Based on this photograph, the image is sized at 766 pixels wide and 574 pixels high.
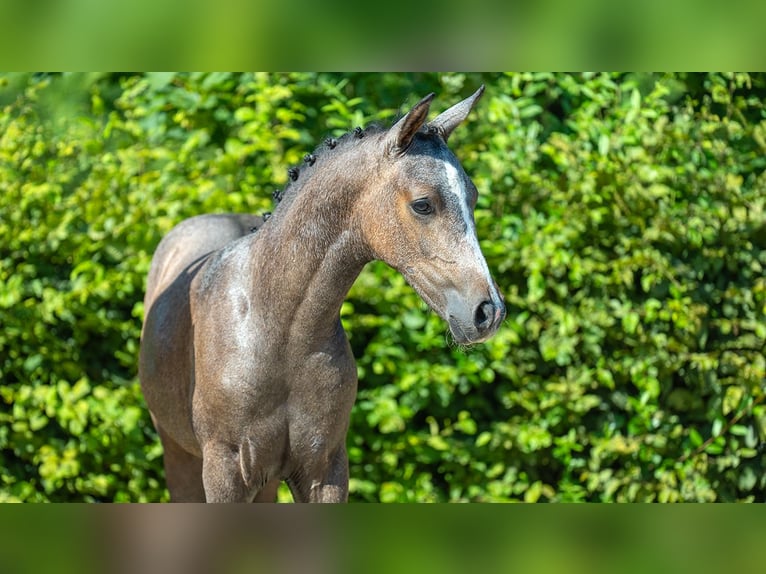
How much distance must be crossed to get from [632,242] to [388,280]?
1.21 m

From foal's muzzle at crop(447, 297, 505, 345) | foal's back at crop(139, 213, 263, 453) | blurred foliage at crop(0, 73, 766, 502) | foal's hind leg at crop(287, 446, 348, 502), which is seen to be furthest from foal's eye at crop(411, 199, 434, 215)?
blurred foliage at crop(0, 73, 766, 502)

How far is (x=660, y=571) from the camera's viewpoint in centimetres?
68

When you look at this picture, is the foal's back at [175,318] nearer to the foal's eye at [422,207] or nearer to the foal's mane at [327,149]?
the foal's mane at [327,149]

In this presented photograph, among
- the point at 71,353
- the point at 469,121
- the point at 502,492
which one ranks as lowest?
the point at 502,492

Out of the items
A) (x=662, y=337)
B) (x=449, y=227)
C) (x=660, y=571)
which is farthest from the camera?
Answer: (x=662, y=337)

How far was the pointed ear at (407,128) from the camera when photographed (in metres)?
2.08

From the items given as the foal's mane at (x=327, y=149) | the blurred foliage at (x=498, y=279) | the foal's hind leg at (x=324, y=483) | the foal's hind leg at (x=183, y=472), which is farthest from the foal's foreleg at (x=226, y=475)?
the blurred foliage at (x=498, y=279)

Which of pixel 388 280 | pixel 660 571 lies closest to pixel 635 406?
pixel 388 280

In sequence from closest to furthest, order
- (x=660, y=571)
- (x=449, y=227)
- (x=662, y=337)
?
(x=660, y=571) < (x=449, y=227) < (x=662, y=337)

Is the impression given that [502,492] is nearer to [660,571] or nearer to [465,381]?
[465,381]

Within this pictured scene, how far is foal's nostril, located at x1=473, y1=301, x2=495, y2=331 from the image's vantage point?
208 cm

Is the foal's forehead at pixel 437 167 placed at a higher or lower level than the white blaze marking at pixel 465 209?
higher

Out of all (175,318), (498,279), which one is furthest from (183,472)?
(498,279)

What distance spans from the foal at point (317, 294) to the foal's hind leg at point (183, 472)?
0.79m
